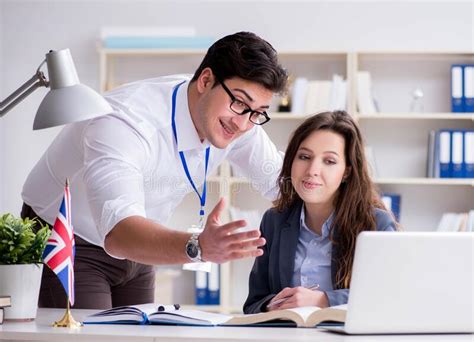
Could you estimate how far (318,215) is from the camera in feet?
8.11

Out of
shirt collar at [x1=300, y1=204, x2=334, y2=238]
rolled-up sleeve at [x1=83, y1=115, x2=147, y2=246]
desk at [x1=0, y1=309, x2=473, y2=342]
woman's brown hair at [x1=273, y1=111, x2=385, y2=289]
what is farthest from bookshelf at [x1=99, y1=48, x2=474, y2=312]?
desk at [x1=0, y1=309, x2=473, y2=342]

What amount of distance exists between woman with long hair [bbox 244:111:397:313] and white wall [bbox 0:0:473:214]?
256cm

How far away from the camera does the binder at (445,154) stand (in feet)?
15.8

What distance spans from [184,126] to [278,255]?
462 millimetres

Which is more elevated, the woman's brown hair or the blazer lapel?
the woman's brown hair

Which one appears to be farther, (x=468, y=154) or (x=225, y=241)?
(x=468, y=154)

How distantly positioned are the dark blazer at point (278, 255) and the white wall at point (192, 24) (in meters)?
2.74

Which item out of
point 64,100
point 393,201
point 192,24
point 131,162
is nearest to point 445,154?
point 393,201

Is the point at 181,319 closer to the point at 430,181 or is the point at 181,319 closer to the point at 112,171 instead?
the point at 112,171

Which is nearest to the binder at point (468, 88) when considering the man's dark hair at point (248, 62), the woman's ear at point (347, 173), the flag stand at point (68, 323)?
the woman's ear at point (347, 173)

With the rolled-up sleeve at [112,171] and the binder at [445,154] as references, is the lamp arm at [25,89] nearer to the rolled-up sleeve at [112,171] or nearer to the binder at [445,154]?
the rolled-up sleeve at [112,171]

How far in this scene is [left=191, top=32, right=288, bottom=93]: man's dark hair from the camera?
7.12ft

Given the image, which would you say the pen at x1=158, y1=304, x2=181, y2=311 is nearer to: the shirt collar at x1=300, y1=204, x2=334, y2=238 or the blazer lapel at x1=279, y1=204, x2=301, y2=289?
the blazer lapel at x1=279, y1=204, x2=301, y2=289

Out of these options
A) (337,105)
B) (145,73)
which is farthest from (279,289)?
(145,73)
